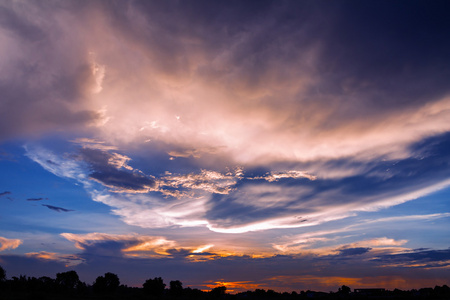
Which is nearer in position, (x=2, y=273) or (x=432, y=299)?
(x=432, y=299)

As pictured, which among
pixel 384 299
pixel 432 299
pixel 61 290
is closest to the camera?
pixel 432 299

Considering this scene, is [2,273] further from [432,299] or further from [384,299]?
[432,299]

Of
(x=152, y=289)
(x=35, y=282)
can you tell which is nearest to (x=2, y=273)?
(x=35, y=282)

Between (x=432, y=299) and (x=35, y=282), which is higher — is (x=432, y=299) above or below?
below

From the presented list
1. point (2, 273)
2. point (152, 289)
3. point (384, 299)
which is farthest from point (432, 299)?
point (2, 273)

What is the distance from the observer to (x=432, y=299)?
172500 millimetres

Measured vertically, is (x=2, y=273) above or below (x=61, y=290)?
above

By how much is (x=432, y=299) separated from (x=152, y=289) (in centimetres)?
17423

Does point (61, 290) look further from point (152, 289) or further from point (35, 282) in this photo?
point (152, 289)

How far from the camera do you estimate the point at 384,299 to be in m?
184

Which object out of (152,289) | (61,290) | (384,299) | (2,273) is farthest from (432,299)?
(2,273)

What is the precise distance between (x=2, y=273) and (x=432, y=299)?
267 m

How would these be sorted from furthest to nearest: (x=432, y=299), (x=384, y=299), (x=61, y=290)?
(x=61, y=290) → (x=384, y=299) → (x=432, y=299)

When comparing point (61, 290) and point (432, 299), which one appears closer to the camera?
point (432, 299)
